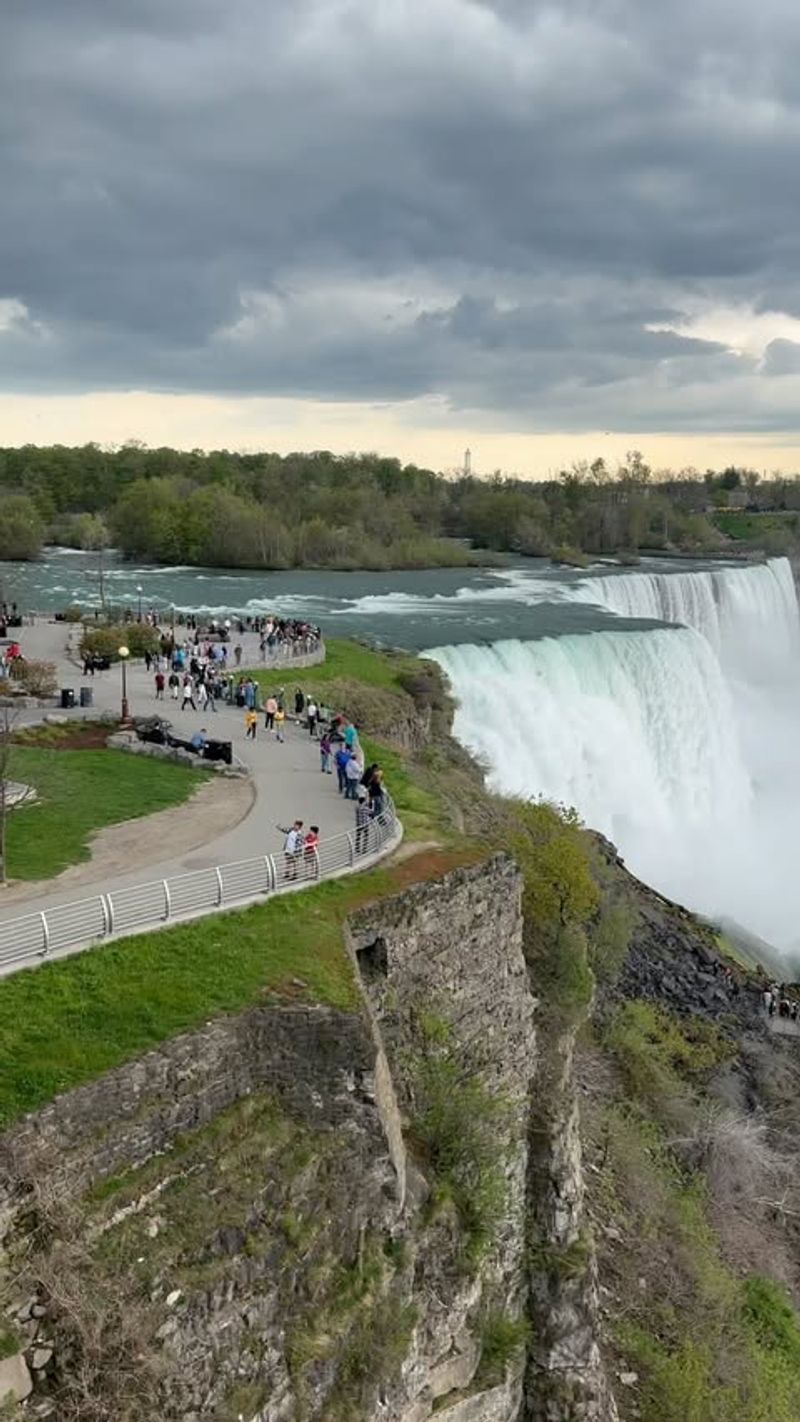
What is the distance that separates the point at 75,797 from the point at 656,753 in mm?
26652

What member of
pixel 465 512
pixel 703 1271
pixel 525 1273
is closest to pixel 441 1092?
pixel 525 1273

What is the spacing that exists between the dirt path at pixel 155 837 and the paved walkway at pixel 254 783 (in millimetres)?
96

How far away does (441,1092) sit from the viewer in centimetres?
1420

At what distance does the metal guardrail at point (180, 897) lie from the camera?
42.7ft

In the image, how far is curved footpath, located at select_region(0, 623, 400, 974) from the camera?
1562 cm

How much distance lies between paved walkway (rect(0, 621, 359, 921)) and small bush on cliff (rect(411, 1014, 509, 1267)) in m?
4.43

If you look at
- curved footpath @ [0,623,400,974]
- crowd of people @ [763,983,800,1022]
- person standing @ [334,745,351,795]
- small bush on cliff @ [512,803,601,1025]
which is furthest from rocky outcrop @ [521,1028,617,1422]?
crowd of people @ [763,983,800,1022]

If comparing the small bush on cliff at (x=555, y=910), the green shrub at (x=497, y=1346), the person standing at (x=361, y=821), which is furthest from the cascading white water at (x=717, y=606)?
the green shrub at (x=497, y=1346)

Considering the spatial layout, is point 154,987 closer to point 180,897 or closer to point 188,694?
point 180,897

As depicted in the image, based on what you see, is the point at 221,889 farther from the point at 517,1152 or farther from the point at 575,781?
the point at 575,781

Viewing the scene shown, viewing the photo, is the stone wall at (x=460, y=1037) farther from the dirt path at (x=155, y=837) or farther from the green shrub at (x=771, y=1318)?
the green shrub at (x=771, y=1318)

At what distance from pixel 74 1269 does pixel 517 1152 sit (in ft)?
24.5

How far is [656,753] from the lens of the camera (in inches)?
1660

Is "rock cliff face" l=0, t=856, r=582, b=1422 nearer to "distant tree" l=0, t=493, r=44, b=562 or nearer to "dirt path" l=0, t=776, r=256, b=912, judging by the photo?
"dirt path" l=0, t=776, r=256, b=912
